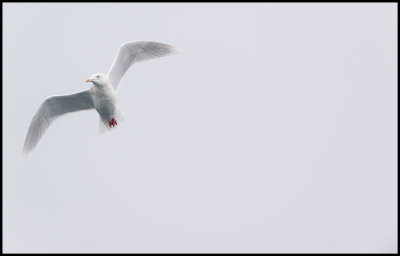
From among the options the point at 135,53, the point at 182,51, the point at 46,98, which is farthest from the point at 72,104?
the point at 182,51

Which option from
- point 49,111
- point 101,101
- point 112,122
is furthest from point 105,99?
point 49,111

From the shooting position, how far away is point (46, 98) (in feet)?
53.9

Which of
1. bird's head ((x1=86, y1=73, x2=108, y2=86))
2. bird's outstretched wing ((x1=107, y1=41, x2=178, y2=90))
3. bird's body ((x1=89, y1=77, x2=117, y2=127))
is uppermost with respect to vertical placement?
bird's outstretched wing ((x1=107, y1=41, x2=178, y2=90))

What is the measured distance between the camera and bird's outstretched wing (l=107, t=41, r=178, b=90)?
1648 cm

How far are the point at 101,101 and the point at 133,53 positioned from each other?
158cm

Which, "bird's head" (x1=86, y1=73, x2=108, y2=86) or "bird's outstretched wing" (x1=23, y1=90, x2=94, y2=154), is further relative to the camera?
"bird's outstretched wing" (x1=23, y1=90, x2=94, y2=154)

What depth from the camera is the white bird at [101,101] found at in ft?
53.3

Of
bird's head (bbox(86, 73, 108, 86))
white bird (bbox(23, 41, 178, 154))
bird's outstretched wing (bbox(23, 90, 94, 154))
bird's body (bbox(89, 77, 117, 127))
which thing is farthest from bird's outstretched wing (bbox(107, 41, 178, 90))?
bird's outstretched wing (bbox(23, 90, 94, 154))

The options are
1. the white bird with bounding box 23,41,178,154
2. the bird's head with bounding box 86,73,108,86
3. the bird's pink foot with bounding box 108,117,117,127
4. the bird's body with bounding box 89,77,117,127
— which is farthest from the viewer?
the bird's pink foot with bounding box 108,117,117,127

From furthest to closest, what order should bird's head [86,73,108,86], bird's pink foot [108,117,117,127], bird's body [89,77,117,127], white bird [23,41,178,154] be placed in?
bird's pink foot [108,117,117,127] → white bird [23,41,178,154] → bird's body [89,77,117,127] → bird's head [86,73,108,86]

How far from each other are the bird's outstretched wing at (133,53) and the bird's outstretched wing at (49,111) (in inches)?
36.4

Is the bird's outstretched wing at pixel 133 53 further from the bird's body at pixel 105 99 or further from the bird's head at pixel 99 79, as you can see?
the bird's head at pixel 99 79

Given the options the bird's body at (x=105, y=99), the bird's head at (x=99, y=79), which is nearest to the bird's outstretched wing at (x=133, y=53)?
the bird's body at (x=105, y=99)

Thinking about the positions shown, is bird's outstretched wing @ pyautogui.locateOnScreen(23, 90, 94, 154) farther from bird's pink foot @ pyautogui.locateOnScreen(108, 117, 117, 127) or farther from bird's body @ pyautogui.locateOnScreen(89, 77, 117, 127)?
bird's pink foot @ pyautogui.locateOnScreen(108, 117, 117, 127)
